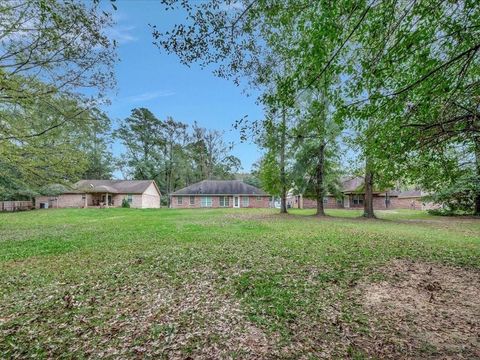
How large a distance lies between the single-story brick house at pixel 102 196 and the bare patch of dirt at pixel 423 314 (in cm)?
3579

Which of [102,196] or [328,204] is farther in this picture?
[328,204]

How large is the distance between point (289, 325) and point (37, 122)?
10.3 metres

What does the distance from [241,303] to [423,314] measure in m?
2.80

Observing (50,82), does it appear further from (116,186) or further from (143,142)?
(143,142)

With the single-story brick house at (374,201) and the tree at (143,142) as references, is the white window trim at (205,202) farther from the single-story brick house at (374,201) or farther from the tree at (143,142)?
the tree at (143,142)

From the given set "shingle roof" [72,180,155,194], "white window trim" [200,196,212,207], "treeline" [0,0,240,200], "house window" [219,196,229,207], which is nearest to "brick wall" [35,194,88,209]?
"shingle roof" [72,180,155,194]

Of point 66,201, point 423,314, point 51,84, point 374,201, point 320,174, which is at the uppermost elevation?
point 51,84

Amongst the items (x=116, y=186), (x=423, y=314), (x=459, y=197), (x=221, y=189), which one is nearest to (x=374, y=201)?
(x=459, y=197)

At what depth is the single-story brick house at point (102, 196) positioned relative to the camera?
1409 inches

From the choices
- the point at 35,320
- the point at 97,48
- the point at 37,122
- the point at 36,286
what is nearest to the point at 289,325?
the point at 35,320

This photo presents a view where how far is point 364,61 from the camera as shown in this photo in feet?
15.4

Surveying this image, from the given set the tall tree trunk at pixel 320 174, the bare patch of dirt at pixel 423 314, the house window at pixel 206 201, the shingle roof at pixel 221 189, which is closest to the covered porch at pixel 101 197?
the shingle roof at pixel 221 189

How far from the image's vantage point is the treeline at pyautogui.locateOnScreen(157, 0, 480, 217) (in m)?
4.18

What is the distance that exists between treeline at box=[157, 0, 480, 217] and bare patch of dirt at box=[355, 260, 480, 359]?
255 centimetres
